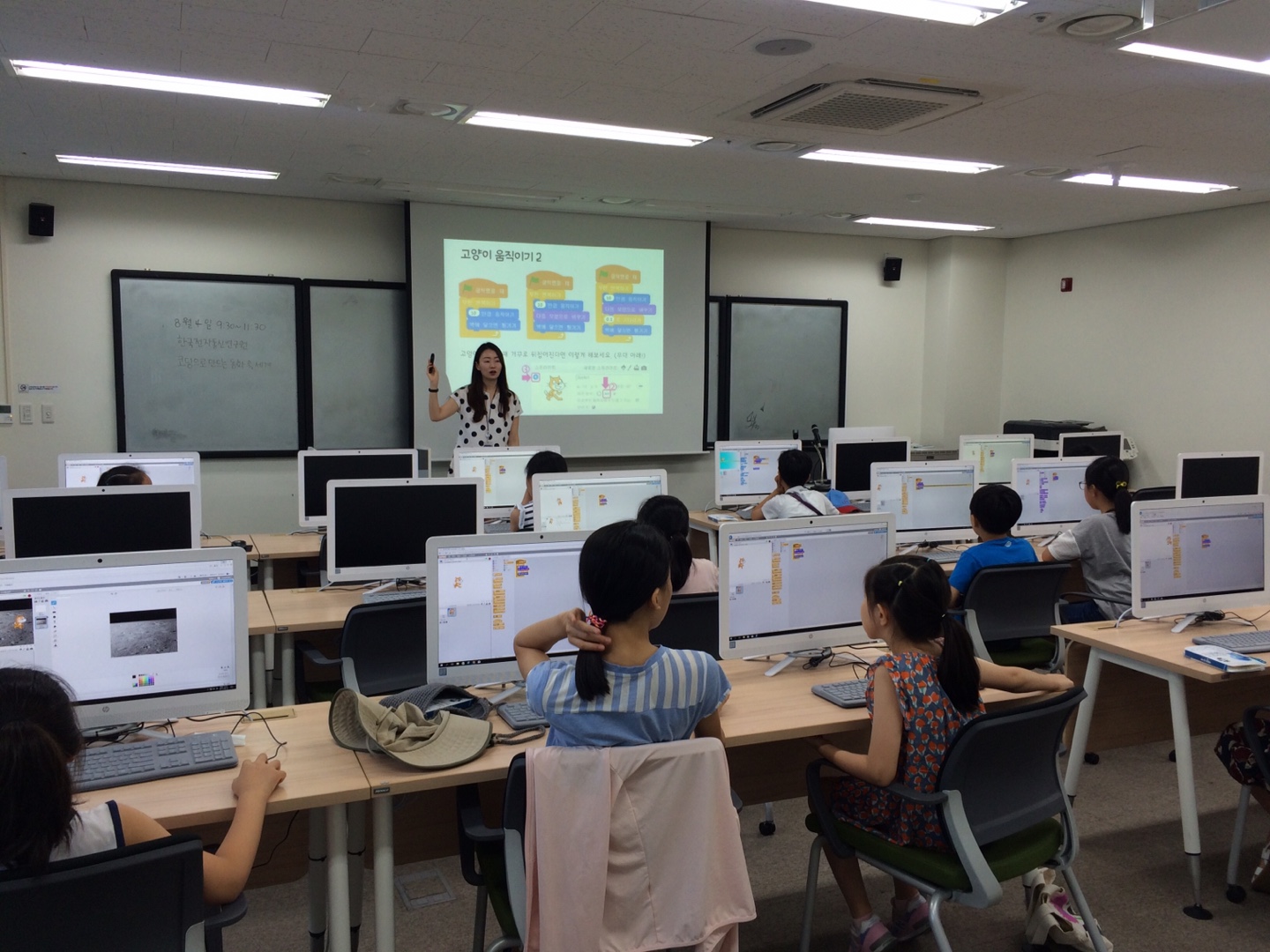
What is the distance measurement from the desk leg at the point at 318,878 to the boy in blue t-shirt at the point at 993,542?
8.21 feet

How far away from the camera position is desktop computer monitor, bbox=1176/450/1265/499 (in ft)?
16.7

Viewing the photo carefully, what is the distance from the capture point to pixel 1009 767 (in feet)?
6.99

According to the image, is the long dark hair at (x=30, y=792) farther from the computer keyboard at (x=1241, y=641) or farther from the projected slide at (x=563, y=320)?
the projected slide at (x=563, y=320)

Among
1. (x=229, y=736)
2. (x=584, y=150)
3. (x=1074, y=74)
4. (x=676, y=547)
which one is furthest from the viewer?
(x=584, y=150)

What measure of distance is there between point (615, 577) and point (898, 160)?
4612 mm

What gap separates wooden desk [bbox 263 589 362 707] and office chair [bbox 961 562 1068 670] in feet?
7.83

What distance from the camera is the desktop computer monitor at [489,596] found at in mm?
2500

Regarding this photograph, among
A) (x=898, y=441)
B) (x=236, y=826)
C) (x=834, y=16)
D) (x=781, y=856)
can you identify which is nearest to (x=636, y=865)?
(x=236, y=826)

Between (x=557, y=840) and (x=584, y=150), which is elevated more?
(x=584, y=150)

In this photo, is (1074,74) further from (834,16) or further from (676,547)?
(676,547)

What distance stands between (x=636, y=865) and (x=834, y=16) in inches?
113

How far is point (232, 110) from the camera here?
458 cm

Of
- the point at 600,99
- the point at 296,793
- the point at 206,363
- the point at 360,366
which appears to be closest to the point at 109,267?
the point at 206,363

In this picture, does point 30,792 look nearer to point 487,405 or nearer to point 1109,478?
point 1109,478
